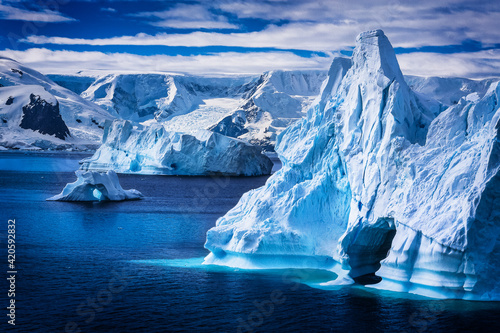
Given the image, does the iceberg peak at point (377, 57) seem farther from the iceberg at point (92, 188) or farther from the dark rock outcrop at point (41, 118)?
the dark rock outcrop at point (41, 118)

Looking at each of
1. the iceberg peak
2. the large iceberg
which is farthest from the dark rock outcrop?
the iceberg peak

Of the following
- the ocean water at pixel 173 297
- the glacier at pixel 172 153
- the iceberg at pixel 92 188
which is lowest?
the ocean water at pixel 173 297

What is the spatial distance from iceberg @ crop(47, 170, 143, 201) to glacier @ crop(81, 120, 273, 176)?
28.7 meters

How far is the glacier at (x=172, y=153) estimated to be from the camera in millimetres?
81938

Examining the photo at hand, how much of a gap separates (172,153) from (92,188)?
108 ft

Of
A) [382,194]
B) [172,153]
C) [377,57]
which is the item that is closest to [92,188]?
[377,57]

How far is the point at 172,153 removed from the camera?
82.4m

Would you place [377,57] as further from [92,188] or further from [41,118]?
[41,118]

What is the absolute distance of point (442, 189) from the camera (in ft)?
63.8

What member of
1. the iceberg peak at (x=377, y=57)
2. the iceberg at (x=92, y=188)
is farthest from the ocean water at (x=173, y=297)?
the iceberg at (x=92, y=188)

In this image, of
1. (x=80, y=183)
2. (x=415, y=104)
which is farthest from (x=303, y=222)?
(x=80, y=183)

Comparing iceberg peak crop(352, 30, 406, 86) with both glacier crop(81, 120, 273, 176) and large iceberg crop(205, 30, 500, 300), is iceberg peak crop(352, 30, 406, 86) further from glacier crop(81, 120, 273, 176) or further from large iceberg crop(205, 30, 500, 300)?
glacier crop(81, 120, 273, 176)

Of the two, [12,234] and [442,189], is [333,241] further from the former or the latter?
[12,234]

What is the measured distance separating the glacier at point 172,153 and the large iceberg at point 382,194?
52.3m
